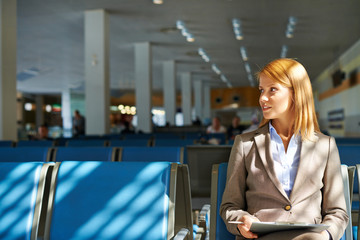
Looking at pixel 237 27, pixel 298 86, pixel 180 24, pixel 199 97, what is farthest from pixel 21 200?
pixel 199 97

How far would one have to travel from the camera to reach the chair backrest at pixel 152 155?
10.2 ft

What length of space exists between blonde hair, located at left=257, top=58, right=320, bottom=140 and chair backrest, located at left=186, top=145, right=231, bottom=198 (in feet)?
6.22

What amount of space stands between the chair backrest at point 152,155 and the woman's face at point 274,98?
63.3 inches

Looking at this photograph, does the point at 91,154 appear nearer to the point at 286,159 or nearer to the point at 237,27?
the point at 286,159

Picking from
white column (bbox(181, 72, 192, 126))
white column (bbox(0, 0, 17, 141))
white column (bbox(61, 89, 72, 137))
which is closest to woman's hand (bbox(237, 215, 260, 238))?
white column (bbox(0, 0, 17, 141))

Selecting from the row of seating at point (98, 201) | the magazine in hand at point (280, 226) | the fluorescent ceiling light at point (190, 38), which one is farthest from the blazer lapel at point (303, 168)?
the fluorescent ceiling light at point (190, 38)

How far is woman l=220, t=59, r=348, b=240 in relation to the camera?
1510 mm

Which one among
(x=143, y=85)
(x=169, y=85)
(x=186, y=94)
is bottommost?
(x=143, y=85)

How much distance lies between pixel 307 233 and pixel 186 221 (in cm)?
61

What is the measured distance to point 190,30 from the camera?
11.8 m

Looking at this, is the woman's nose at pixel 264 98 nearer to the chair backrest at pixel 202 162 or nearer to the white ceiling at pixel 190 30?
the chair backrest at pixel 202 162

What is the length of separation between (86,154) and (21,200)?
147 centimetres

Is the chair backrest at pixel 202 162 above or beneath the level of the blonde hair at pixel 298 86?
beneath

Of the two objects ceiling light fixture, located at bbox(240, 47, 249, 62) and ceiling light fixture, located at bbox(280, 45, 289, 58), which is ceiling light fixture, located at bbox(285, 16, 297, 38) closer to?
ceiling light fixture, located at bbox(280, 45, 289, 58)
